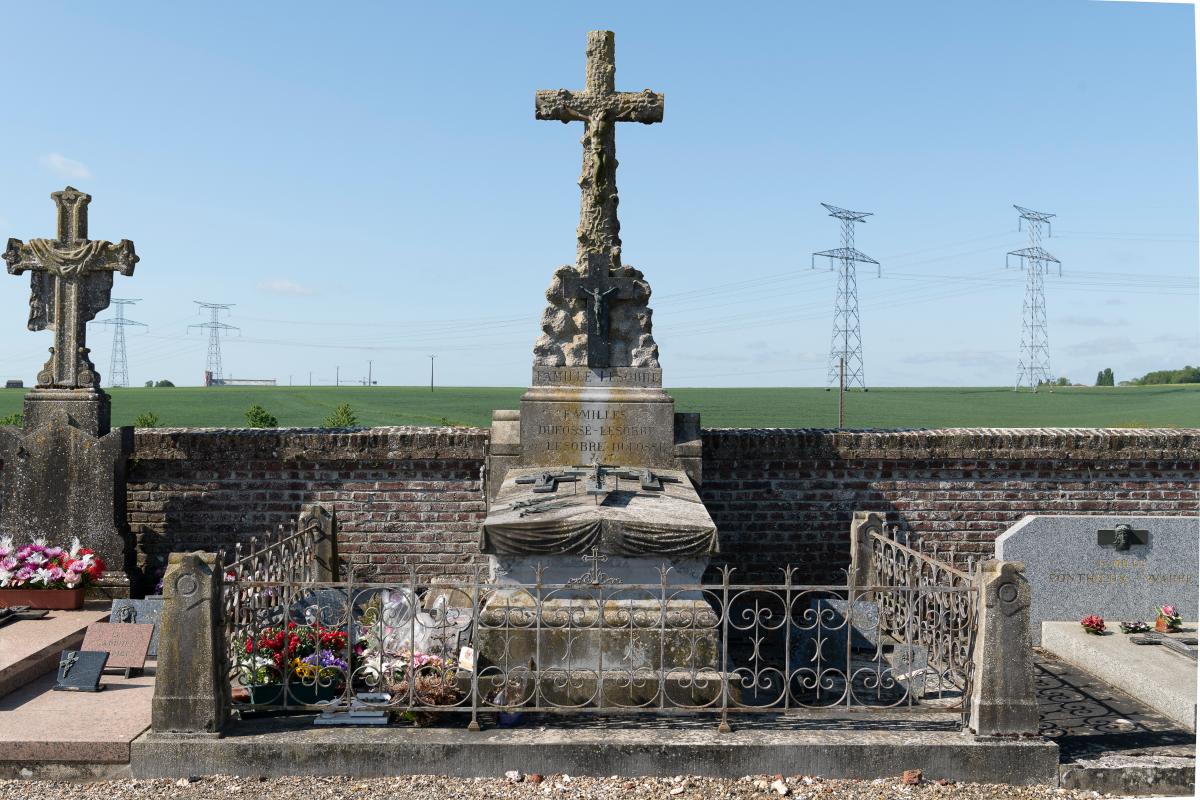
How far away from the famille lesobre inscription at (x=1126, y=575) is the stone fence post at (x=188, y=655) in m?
6.99

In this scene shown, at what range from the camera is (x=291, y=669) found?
249 inches

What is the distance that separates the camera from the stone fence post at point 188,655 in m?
5.66

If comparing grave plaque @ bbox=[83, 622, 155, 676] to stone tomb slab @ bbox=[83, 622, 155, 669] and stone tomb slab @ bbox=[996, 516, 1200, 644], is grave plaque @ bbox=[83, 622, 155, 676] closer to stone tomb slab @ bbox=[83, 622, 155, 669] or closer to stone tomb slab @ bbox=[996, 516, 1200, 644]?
stone tomb slab @ bbox=[83, 622, 155, 669]

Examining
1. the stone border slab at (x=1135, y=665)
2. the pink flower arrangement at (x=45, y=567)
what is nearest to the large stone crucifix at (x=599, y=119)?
the stone border slab at (x=1135, y=665)

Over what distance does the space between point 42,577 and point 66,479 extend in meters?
1.07

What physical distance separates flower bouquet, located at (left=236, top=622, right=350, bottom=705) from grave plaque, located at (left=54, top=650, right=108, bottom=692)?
1.13 meters

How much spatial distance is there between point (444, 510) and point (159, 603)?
117 inches

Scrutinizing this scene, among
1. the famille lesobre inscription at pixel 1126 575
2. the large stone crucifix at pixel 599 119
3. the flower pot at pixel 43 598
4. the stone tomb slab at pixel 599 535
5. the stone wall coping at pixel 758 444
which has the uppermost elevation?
the large stone crucifix at pixel 599 119

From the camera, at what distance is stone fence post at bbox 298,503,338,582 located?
9320mm

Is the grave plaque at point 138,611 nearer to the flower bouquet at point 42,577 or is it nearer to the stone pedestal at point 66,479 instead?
the flower bouquet at point 42,577

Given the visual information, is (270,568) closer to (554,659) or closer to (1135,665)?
(554,659)

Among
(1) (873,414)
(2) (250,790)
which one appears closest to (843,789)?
(2) (250,790)

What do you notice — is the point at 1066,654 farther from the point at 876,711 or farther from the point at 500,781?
the point at 500,781

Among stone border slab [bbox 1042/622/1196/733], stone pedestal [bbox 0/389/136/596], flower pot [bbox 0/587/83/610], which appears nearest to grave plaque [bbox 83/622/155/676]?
flower pot [bbox 0/587/83/610]
